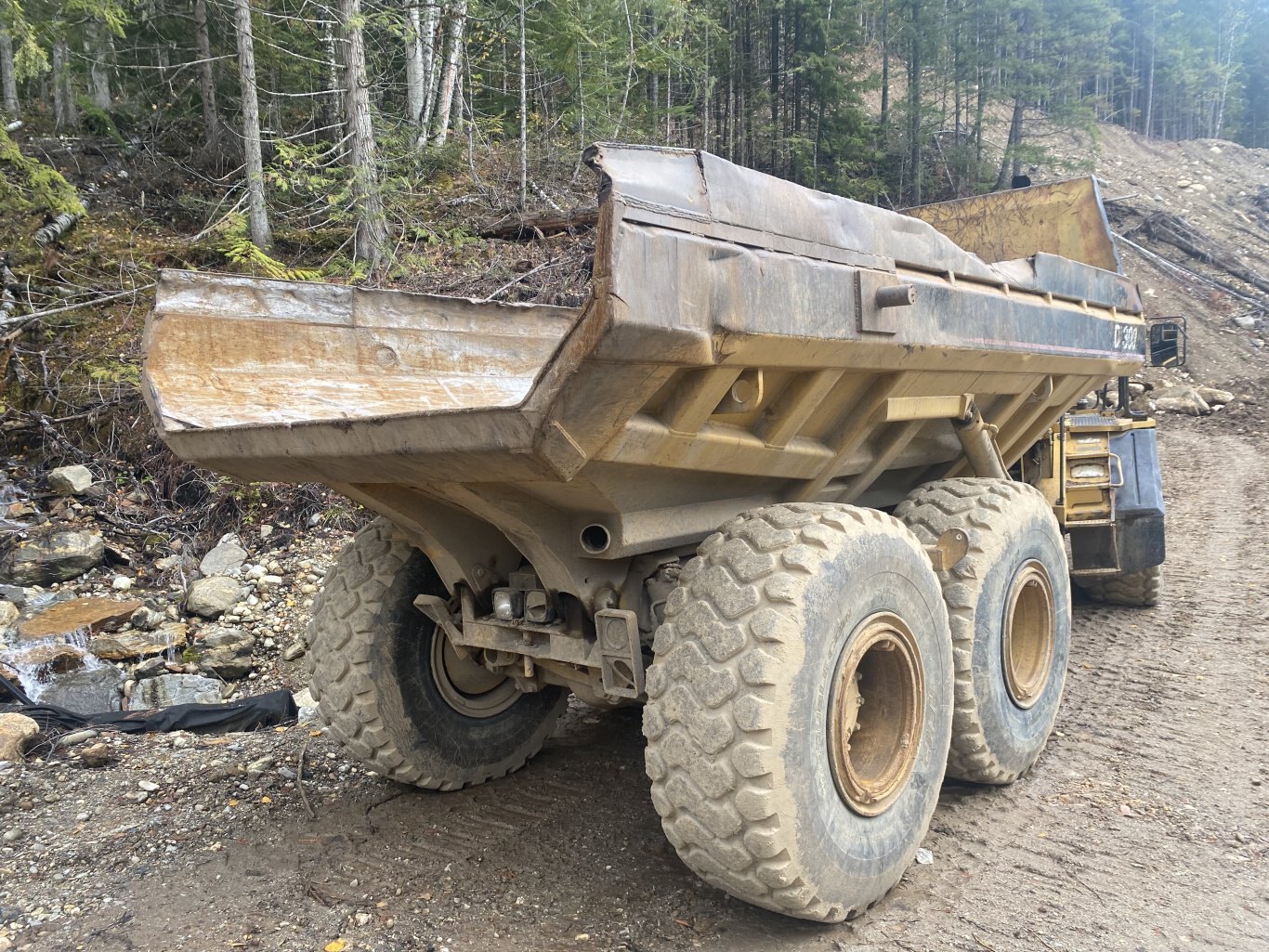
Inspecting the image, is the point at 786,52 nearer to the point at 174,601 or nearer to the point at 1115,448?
the point at 1115,448

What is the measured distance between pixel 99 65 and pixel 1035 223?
56.4ft

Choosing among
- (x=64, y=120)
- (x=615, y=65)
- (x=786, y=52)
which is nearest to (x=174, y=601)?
(x=615, y=65)

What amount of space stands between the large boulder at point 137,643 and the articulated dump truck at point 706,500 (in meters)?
3.27

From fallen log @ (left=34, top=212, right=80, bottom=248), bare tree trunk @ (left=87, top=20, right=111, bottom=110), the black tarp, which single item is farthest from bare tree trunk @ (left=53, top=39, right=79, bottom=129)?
the black tarp

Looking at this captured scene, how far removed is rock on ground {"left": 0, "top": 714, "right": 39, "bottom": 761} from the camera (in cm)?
412

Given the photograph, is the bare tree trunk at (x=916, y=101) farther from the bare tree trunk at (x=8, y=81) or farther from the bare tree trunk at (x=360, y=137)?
the bare tree trunk at (x=8, y=81)

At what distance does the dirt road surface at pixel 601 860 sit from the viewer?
105 inches

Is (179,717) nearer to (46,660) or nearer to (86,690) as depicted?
(86,690)

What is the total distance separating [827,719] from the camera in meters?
2.53

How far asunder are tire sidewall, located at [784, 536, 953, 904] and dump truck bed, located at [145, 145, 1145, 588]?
460 mm

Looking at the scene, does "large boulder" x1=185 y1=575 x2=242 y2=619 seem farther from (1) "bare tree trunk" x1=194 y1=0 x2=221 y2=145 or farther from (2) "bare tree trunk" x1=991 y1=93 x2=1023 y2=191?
(2) "bare tree trunk" x1=991 y1=93 x2=1023 y2=191

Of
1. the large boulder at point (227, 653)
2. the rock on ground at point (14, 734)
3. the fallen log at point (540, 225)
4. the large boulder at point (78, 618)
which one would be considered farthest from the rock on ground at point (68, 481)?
the fallen log at point (540, 225)

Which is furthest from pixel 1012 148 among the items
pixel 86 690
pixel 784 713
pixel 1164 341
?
pixel 784 713

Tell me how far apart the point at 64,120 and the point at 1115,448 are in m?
18.3
